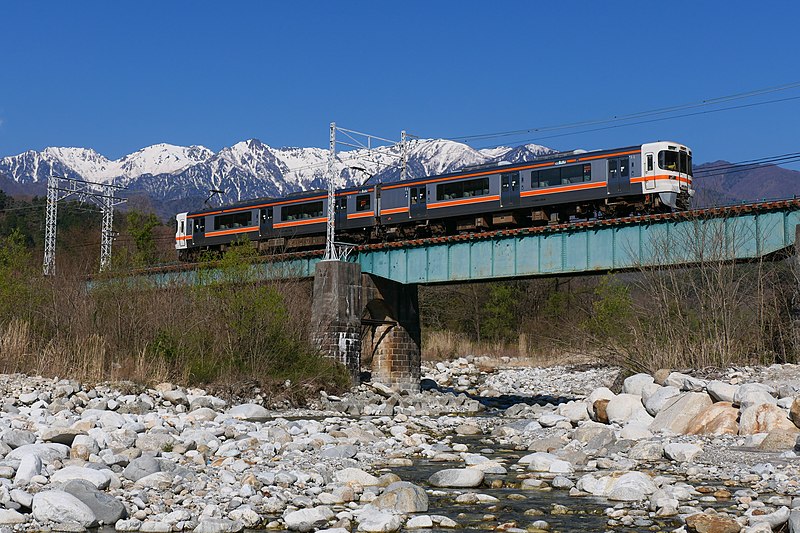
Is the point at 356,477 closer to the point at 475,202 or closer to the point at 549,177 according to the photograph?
the point at 549,177

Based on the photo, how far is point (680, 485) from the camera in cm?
1270

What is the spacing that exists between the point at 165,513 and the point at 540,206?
26485mm

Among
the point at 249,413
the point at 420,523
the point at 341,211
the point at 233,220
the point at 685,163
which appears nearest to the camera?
the point at 420,523

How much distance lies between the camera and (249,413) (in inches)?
917

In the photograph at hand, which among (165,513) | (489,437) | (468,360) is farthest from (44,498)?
(468,360)

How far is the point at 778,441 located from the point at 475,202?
76.5 ft

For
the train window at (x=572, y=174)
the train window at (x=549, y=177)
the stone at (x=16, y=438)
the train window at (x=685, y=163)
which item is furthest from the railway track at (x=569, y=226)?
the stone at (x=16, y=438)

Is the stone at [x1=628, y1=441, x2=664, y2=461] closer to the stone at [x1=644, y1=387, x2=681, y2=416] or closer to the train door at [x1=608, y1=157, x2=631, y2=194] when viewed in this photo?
the stone at [x1=644, y1=387, x2=681, y2=416]

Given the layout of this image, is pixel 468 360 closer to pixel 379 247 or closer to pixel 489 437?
pixel 379 247

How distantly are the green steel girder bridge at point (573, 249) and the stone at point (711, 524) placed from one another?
1670 centimetres

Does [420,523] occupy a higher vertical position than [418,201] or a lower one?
lower

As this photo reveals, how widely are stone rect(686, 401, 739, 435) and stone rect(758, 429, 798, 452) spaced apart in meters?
1.14

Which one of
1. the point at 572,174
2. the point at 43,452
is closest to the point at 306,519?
the point at 43,452

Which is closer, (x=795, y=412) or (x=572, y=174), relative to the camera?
(x=795, y=412)
